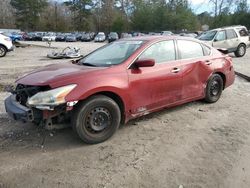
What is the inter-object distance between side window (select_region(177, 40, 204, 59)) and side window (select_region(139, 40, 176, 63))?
0.23 m

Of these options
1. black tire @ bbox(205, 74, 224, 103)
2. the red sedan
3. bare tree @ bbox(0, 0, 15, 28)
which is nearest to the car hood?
the red sedan

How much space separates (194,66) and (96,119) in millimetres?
2436

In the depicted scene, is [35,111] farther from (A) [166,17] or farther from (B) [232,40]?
(A) [166,17]

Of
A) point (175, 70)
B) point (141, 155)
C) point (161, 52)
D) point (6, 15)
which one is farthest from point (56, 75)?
point (6, 15)

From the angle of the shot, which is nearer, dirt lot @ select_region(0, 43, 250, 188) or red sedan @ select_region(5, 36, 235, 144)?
dirt lot @ select_region(0, 43, 250, 188)

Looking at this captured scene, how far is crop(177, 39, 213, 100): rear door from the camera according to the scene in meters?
5.89

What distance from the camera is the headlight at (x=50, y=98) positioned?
13.8ft

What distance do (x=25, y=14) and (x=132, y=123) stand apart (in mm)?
79211

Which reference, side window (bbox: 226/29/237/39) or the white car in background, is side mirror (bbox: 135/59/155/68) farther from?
the white car in background

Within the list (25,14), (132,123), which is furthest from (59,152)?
(25,14)

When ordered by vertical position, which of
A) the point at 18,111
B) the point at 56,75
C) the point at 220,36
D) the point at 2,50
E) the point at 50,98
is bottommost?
the point at 18,111

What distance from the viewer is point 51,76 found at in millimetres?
4574

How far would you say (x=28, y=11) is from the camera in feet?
253

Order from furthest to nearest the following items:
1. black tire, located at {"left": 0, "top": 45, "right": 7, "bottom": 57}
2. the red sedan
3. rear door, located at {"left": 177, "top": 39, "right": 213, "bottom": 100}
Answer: black tire, located at {"left": 0, "top": 45, "right": 7, "bottom": 57} < rear door, located at {"left": 177, "top": 39, "right": 213, "bottom": 100} < the red sedan
